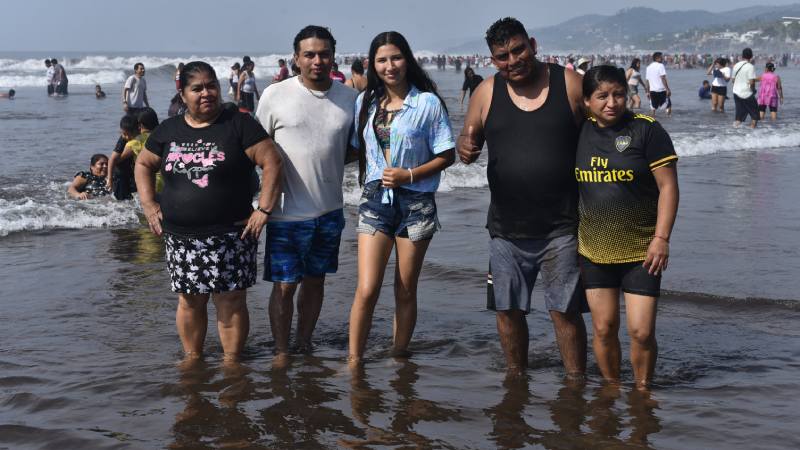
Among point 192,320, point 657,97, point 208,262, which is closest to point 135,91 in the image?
point 657,97

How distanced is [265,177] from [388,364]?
50.0 inches

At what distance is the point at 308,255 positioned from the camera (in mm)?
5297

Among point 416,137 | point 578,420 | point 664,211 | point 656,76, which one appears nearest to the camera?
point 664,211

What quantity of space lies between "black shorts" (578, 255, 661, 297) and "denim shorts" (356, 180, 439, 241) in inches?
34.3

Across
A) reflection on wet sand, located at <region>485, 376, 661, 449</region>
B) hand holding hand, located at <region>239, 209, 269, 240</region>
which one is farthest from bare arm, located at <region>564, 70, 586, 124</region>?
hand holding hand, located at <region>239, 209, 269, 240</region>

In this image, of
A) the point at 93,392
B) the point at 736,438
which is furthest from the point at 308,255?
the point at 736,438

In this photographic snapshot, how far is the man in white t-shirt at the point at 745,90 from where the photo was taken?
21.4 metres

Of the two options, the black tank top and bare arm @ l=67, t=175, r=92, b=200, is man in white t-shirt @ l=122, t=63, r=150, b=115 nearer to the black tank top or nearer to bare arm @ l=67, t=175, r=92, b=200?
bare arm @ l=67, t=175, r=92, b=200

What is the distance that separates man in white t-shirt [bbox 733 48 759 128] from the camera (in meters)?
21.4

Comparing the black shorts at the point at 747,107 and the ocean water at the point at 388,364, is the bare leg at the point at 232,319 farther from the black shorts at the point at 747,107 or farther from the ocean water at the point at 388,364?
the black shorts at the point at 747,107

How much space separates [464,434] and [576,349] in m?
0.89

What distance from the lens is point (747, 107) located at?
21719 millimetres

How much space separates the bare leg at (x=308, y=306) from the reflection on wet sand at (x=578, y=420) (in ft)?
4.12

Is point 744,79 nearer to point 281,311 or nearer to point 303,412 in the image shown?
point 281,311
